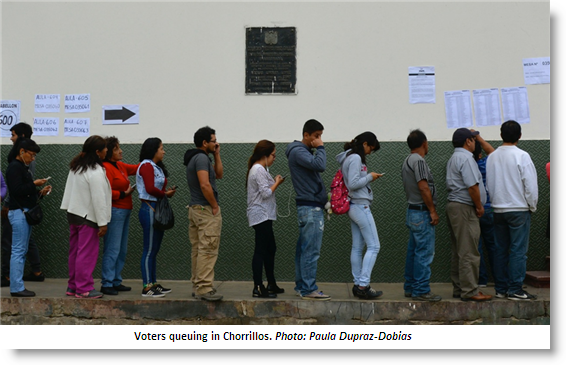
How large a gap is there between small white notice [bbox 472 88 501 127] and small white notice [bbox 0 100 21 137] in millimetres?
5808

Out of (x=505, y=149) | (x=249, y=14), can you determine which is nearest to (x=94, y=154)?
(x=249, y=14)

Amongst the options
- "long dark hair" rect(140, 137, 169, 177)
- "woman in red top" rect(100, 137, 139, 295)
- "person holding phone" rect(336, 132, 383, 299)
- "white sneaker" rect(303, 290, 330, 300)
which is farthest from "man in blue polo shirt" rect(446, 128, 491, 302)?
"woman in red top" rect(100, 137, 139, 295)

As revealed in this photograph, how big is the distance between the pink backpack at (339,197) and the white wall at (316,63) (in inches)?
52.7

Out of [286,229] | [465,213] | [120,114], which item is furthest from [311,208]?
[120,114]

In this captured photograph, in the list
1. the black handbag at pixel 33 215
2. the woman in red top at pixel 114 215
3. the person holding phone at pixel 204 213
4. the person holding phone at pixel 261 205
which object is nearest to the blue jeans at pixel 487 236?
the person holding phone at pixel 261 205

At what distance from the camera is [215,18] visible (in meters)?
7.50

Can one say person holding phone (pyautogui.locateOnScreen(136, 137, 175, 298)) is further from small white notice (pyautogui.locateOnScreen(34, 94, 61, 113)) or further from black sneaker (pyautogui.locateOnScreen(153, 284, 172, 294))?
small white notice (pyautogui.locateOnScreen(34, 94, 61, 113))

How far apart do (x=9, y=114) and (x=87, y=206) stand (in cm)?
247

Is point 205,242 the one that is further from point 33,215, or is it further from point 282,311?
point 33,215

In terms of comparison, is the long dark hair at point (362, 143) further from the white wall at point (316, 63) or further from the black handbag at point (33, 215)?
the black handbag at point (33, 215)

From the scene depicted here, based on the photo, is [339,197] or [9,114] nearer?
[339,197]

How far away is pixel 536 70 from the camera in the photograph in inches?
289

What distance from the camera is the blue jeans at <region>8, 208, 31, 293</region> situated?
622 centimetres

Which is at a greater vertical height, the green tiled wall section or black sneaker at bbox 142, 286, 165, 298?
the green tiled wall section
